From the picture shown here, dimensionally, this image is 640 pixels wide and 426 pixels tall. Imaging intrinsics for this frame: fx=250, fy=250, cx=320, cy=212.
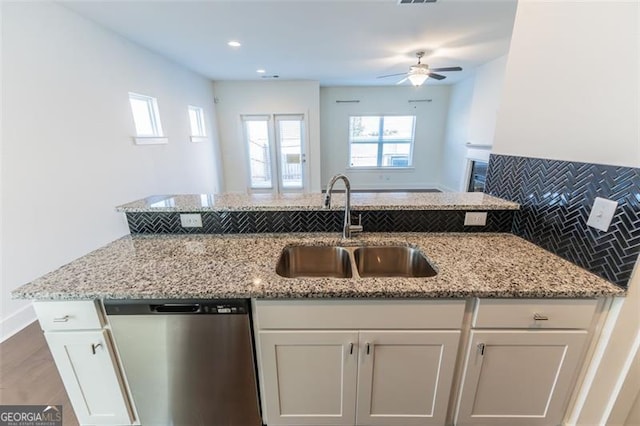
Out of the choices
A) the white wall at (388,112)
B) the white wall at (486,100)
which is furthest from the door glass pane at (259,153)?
the white wall at (486,100)

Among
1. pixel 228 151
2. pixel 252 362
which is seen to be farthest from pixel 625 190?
pixel 228 151

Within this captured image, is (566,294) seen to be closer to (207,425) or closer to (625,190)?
(625,190)

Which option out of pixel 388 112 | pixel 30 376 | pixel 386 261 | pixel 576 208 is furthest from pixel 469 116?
pixel 30 376

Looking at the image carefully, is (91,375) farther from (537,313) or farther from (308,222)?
(537,313)

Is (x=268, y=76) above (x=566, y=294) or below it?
above

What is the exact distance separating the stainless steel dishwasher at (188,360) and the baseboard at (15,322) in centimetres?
170

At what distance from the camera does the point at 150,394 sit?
115 cm

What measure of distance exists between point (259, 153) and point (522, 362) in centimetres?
609

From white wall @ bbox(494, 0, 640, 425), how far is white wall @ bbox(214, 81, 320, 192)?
→ 4.80 metres

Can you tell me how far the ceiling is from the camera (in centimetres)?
240

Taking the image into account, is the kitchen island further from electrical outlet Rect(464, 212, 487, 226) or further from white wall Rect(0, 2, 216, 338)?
white wall Rect(0, 2, 216, 338)

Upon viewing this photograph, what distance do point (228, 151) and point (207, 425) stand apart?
581 cm

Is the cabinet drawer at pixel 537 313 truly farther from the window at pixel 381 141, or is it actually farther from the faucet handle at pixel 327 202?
the window at pixel 381 141

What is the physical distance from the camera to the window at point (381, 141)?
6867mm
